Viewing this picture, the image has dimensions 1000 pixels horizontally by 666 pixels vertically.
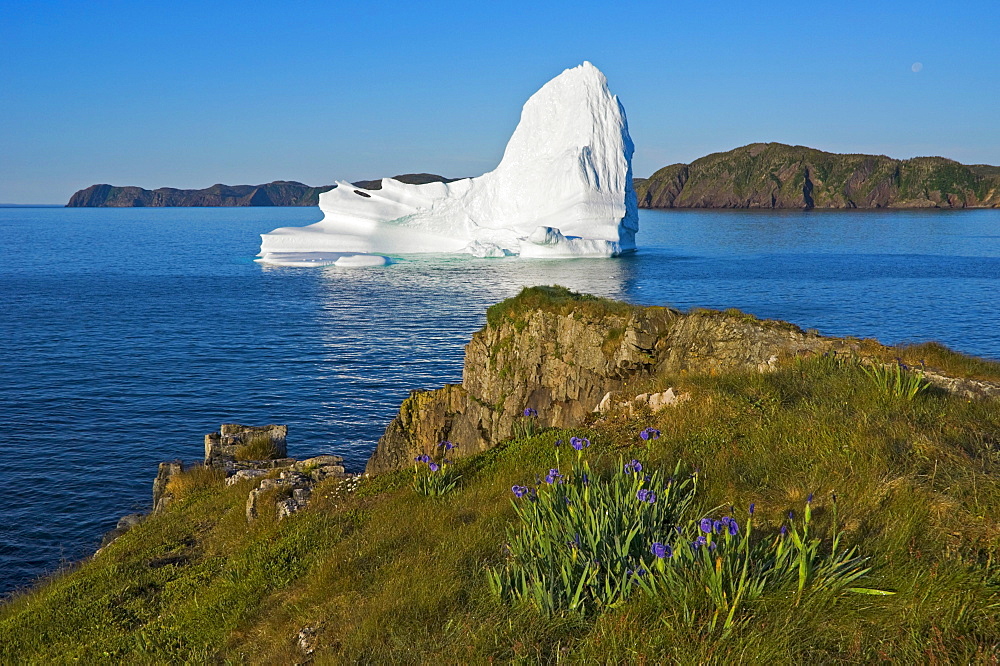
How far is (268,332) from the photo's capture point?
4153 centimetres

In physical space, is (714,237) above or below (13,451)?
above

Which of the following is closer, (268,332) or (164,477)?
(164,477)

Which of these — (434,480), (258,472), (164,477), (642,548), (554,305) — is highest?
(554,305)

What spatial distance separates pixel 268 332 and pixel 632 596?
132 feet

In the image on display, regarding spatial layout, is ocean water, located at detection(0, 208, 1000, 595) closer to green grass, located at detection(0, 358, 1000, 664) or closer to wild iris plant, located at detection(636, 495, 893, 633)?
green grass, located at detection(0, 358, 1000, 664)

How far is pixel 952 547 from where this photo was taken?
462 centimetres

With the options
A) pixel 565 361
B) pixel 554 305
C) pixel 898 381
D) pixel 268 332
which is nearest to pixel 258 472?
pixel 565 361

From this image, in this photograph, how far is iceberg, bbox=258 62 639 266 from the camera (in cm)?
7438

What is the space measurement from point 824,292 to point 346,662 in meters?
56.1

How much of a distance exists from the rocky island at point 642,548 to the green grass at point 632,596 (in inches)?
0.9

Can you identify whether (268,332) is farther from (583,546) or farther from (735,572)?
(735,572)

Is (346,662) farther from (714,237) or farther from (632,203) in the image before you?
(714,237)

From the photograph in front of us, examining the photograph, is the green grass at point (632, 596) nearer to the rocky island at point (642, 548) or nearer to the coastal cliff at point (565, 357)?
the rocky island at point (642, 548)

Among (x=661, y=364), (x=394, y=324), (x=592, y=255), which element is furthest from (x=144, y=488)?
(x=592, y=255)
